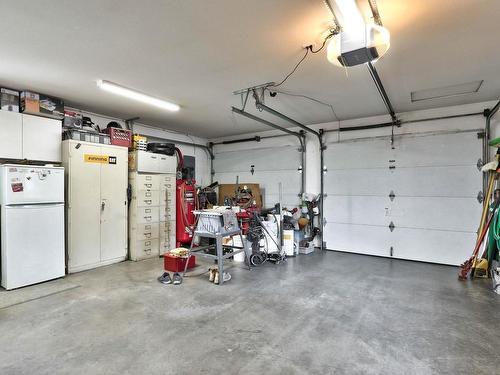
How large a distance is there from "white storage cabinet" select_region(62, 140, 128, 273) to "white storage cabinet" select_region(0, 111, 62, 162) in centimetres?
18

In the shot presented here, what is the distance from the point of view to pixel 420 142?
504cm

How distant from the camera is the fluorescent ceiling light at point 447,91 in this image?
12.6 ft

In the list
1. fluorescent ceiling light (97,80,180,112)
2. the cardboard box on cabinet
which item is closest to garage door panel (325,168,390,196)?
fluorescent ceiling light (97,80,180,112)

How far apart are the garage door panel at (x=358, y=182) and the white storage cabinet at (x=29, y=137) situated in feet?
16.7

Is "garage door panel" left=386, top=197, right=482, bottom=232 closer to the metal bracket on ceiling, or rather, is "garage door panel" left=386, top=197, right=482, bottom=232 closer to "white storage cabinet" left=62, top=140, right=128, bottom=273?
the metal bracket on ceiling

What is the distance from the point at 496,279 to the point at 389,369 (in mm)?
2707

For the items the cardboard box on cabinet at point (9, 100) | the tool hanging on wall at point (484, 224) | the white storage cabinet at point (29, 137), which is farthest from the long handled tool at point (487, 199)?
the cardboard box on cabinet at point (9, 100)

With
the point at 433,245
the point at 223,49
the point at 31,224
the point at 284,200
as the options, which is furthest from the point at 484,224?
the point at 31,224

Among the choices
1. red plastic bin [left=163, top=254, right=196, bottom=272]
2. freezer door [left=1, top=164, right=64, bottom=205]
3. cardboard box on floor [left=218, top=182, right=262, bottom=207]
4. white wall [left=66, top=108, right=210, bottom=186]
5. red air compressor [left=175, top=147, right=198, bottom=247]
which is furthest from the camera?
cardboard box on floor [left=218, top=182, right=262, bottom=207]

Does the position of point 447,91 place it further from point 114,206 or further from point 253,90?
point 114,206

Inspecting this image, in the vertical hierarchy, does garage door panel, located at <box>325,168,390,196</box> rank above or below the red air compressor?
above

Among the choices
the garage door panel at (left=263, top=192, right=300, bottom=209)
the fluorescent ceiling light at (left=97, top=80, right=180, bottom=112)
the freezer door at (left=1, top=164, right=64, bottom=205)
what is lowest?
the garage door panel at (left=263, top=192, right=300, bottom=209)

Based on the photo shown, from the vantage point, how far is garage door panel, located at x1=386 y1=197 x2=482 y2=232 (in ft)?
15.2

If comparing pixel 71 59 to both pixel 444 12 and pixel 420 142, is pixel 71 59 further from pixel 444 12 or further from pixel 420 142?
pixel 420 142
